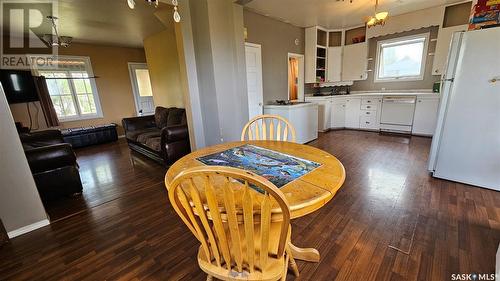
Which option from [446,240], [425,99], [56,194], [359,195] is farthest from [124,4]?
[425,99]

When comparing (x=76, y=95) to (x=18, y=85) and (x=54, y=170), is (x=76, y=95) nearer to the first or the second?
(x=18, y=85)

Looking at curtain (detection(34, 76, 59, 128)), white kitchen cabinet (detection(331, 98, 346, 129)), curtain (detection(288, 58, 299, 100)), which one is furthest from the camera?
curtain (detection(288, 58, 299, 100))

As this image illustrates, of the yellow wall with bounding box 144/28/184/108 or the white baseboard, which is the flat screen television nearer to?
the yellow wall with bounding box 144/28/184/108

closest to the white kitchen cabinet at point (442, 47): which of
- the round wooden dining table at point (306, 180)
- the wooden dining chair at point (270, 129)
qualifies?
the wooden dining chair at point (270, 129)

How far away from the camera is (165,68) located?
4.48m

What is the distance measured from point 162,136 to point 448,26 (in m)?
5.71

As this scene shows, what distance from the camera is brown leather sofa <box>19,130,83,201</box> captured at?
7.10 ft

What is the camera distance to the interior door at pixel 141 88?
19.8 feet

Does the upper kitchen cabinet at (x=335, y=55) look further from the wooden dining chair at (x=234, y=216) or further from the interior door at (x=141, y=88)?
the wooden dining chair at (x=234, y=216)

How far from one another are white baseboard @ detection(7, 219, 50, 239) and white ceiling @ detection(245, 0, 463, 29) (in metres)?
3.89

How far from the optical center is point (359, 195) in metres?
2.21

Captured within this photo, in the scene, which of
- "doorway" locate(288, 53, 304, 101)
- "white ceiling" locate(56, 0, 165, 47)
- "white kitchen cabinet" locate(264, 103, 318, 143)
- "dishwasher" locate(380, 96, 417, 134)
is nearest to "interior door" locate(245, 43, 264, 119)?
"white kitchen cabinet" locate(264, 103, 318, 143)

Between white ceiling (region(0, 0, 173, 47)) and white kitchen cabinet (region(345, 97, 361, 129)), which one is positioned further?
white kitchen cabinet (region(345, 97, 361, 129))

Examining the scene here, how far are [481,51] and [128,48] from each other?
715cm
